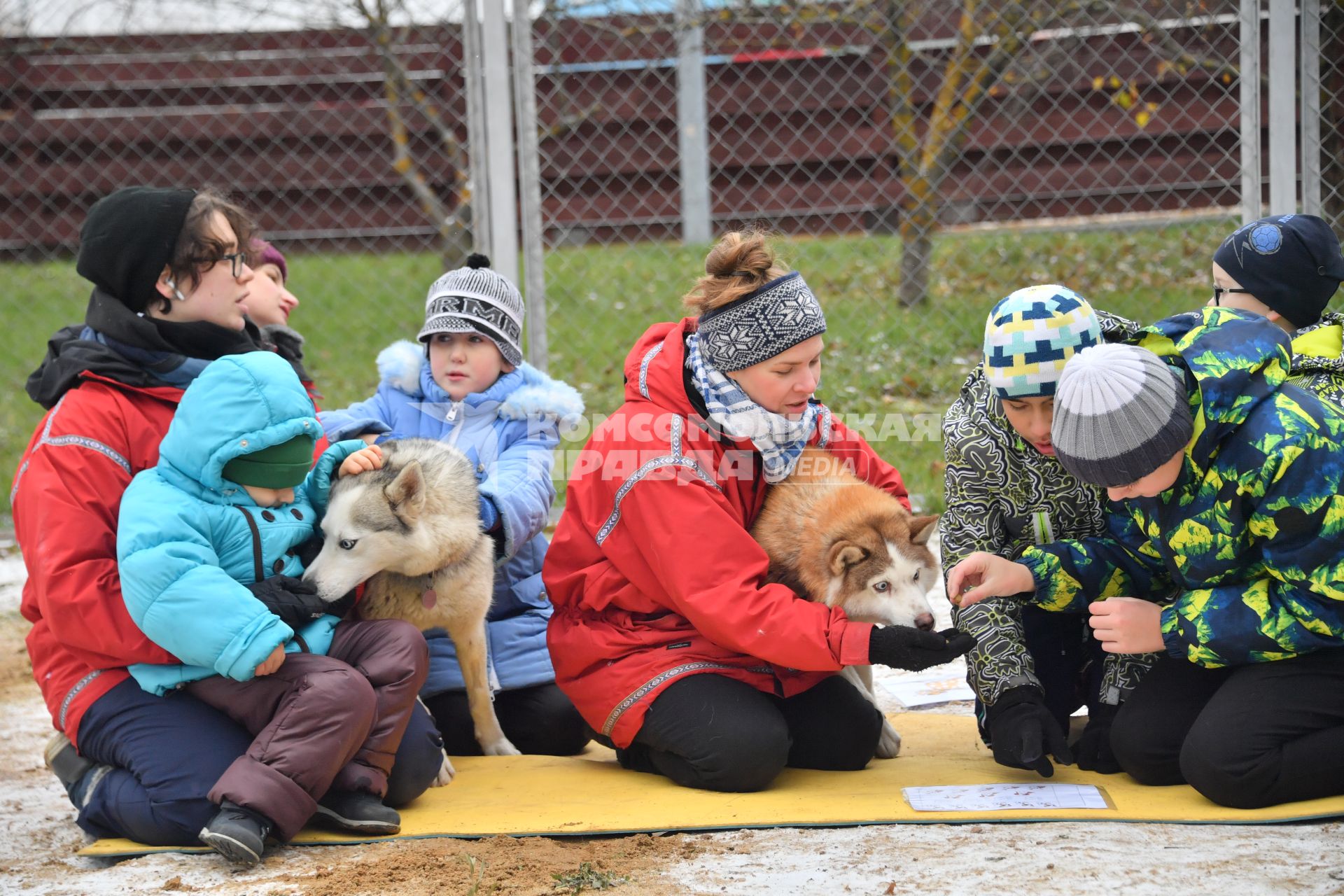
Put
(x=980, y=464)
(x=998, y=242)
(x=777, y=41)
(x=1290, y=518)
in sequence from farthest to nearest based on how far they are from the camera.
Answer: (x=998, y=242)
(x=777, y=41)
(x=980, y=464)
(x=1290, y=518)

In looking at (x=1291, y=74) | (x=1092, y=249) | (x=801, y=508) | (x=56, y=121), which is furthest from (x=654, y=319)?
(x=56, y=121)

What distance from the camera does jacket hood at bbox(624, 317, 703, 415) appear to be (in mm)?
3234

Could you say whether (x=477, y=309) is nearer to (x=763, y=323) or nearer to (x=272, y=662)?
(x=763, y=323)

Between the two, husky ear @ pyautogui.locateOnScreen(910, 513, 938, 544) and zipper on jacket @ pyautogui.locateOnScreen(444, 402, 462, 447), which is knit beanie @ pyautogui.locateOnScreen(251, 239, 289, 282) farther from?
husky ear @ pyautogui.locateOnScreen(910, 513, 938, 544)

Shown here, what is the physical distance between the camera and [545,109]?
7809 mm

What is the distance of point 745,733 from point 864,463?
0.97m

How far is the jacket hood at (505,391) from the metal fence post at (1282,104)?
3.37 metres

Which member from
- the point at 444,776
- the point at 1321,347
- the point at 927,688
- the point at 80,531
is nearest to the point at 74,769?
the point at 80,531

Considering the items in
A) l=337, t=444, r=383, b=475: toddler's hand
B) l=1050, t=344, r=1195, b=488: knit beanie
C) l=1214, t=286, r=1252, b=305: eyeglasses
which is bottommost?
l=337, t=444, r=383, b=475: toddler's hand

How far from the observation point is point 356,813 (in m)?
2.88

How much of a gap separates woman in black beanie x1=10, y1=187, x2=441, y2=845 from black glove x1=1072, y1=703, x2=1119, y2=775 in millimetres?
1750

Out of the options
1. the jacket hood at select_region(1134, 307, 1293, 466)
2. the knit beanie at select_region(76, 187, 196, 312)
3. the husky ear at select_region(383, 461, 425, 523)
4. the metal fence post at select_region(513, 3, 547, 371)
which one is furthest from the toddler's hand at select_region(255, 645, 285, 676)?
the metal fence post at select_region(513, 3, 547, 371)

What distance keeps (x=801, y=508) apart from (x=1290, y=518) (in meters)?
1.23

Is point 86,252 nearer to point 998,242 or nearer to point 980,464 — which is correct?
point 980,464
